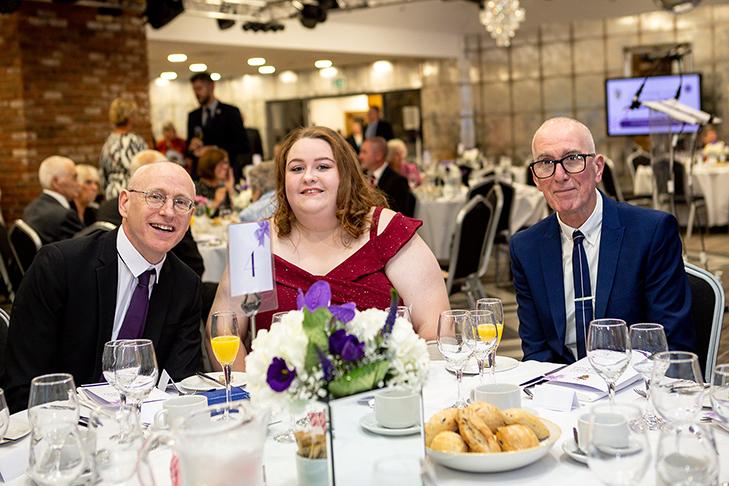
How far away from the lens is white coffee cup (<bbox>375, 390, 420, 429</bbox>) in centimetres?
118

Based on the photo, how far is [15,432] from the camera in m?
1.49

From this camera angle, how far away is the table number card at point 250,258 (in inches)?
61.5

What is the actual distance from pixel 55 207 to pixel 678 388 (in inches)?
189

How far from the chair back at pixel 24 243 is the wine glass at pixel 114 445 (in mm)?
3745

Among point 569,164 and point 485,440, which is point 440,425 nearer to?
point 485,440

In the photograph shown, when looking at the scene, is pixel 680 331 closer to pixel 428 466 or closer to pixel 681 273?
pixel 681 273

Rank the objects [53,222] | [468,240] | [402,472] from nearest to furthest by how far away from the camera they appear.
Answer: [402,472] → [468,240] → [53,222]

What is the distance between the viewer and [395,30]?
13758 millimetres

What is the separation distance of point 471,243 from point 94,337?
3.02 m

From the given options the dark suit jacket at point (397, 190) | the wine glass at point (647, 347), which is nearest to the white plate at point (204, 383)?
the wine glass at point (647, 347)

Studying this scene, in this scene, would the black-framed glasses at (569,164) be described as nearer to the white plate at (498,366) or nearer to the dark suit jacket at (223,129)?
the white plate at (498,366)

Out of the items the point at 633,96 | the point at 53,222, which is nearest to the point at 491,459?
the point at 53,222

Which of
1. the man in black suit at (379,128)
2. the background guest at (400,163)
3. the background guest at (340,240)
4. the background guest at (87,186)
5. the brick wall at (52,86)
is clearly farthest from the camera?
the man in black suit at (379,128)

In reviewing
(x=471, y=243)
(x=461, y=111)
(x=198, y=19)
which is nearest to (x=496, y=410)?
(x=471, y=243)
